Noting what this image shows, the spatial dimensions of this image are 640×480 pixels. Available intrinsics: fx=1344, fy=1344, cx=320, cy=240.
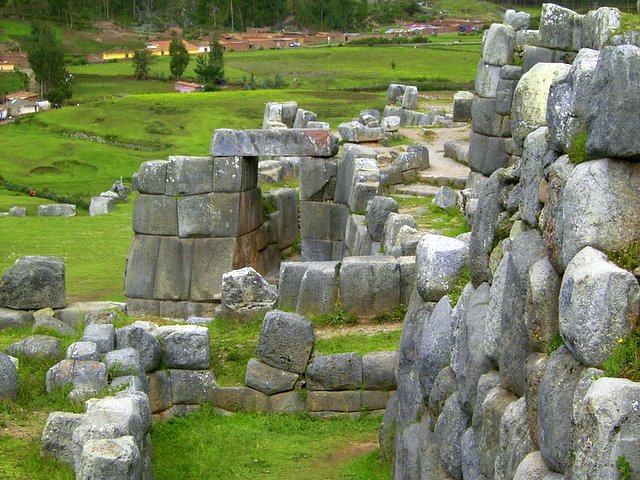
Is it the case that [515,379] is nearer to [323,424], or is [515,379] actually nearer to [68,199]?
[323,424]

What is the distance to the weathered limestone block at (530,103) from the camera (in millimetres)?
11797

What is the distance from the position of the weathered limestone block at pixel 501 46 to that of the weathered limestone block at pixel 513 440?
69.0 feet

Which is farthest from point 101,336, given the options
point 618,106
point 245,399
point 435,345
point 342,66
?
point 342,66

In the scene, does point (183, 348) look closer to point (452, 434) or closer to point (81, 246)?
point (452, 434)

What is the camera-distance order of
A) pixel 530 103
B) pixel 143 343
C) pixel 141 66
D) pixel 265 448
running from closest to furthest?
1. pixel 530 103
2. pixel 265 448
3. pixel 143 343
4. pixel 141 66

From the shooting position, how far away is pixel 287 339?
19984 mm

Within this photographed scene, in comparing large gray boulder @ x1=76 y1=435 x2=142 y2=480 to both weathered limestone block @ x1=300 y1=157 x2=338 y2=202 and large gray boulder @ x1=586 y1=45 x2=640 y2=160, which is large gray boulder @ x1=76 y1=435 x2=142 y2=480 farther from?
weathered limestone block @ x1=300 y1=157 x2=338 y2=202

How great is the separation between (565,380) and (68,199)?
48304 mm

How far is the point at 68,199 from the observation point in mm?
55156

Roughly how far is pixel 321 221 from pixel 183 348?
13.0 meters

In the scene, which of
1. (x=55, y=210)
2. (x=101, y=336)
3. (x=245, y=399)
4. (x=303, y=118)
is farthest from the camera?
(x=55, y=210)

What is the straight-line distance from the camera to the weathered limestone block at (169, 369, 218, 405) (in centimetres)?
2022

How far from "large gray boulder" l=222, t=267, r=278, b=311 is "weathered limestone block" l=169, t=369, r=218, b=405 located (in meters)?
3.25

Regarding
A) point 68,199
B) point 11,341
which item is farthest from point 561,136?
point 68,199
